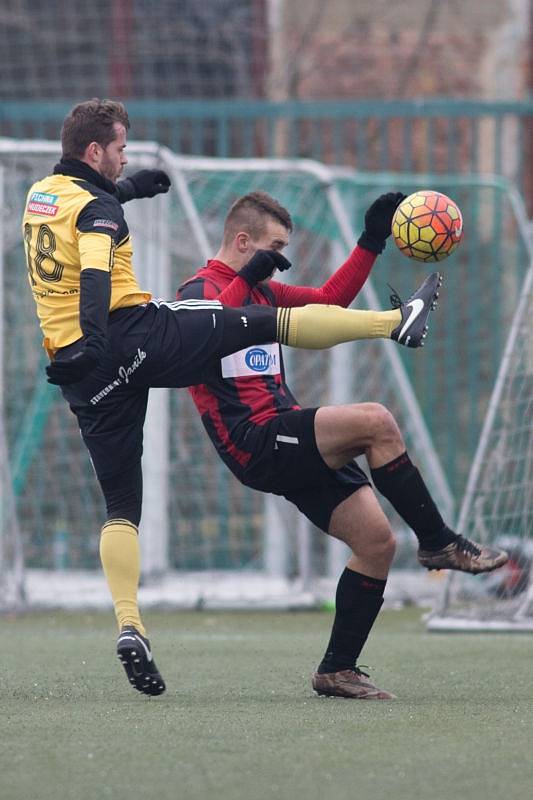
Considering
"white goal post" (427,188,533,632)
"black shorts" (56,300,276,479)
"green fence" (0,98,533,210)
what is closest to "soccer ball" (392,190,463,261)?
"black shorts" (56,300,276,479)

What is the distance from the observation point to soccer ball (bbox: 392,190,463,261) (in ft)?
18.7

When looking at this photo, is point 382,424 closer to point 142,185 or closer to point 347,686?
point 347,686

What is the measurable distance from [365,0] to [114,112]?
9338 millimetres

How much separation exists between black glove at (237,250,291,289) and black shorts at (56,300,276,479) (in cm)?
19

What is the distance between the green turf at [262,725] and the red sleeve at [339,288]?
1408 millimetres

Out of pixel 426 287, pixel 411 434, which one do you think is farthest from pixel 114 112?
pixel 411 434

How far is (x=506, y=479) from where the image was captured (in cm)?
867

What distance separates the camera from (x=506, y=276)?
11.6m

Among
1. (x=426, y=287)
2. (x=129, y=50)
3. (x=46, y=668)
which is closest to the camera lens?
(x=426, y=287)

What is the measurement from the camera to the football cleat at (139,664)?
517 centimetres

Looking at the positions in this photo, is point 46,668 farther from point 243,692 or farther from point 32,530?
point 32,530

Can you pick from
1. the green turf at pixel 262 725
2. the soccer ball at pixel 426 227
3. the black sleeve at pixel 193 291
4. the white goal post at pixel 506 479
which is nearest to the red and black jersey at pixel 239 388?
the black sleeve at pixel 193 291

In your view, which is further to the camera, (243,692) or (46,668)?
(46,668)

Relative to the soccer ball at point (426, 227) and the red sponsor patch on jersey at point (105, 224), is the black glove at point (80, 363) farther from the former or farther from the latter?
the soccer ball at point (426, 227)
